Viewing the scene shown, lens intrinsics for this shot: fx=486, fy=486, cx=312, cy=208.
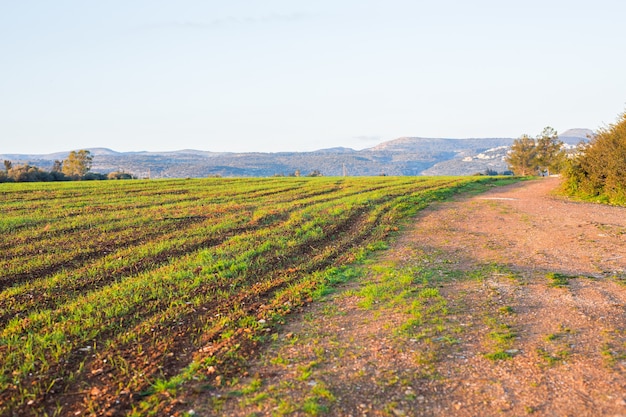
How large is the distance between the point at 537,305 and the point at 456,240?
20.0 feet

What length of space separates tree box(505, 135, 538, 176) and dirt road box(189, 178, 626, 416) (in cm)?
8039

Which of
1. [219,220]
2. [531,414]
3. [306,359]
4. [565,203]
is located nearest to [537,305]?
[531,414]

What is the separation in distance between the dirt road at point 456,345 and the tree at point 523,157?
3165 inches

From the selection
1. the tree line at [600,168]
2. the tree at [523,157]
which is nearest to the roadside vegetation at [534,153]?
the tree at [523,157]

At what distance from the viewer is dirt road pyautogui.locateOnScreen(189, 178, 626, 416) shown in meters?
4.79

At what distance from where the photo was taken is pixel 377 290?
871 cm

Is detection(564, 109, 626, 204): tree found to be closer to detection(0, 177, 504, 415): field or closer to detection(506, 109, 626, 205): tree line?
detection(506, 109, 626, 205): tree line

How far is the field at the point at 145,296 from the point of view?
5309 millimetres

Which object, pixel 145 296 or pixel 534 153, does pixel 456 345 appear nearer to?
pixel 145 296

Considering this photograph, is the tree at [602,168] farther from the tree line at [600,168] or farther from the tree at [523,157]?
the tree at [523,157]

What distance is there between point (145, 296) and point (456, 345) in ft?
17.0

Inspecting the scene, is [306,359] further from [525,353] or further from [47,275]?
[47,275]

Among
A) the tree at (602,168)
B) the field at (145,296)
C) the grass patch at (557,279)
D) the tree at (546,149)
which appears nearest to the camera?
the field at (145,296)

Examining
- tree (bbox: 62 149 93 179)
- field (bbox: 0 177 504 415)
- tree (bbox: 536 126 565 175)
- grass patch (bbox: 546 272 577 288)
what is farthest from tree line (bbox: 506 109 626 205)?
tree (bbox: 62 149 93 179)
